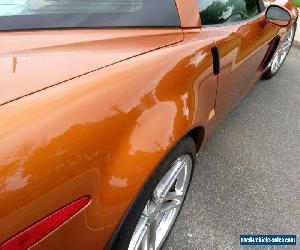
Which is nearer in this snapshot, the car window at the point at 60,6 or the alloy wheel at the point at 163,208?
the car window at the point at 60,6

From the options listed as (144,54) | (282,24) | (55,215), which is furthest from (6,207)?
(282,24)

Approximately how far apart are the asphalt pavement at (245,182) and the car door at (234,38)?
20.3 inches

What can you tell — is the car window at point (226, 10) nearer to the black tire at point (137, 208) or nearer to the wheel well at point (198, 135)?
the wheel well at point (198, 135)

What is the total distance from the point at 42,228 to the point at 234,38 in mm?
1608

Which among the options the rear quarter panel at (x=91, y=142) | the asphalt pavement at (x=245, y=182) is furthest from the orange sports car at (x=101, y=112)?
the asphalt pavement at (x=245, y=182)

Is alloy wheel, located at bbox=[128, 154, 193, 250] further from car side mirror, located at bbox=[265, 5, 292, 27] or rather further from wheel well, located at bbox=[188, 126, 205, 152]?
car side mirror, located at bbox=[265, 5, 292, 27]

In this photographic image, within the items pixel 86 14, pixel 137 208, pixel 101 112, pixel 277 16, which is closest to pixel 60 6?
pixel 86 14

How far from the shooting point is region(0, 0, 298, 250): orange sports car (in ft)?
3.48

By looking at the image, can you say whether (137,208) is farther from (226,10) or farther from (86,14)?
(226,10)

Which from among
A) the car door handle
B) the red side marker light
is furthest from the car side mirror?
the red side marker light

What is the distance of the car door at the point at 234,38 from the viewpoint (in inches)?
82.3

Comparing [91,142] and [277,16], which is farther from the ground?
[277,16]

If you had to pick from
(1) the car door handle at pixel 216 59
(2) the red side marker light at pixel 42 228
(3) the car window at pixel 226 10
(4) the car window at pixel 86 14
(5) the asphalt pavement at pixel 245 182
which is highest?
(3) the car window at pixel 226 10

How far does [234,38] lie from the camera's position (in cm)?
219
